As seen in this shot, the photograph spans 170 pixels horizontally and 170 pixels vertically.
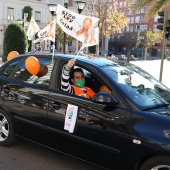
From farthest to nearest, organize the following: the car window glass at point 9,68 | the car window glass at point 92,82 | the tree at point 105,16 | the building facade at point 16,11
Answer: the building facade at point 16,11 < the tree at point 105,16 < the car window glass at point 9,68 < the car window glass at point 92,82

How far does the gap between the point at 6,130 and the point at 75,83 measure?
57.4 inches

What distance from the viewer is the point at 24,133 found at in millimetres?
4047

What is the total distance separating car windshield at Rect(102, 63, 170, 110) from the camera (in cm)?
322

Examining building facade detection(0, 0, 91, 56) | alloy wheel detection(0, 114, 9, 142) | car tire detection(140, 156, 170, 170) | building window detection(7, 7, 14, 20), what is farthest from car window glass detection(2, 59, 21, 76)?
building window detection(7, 7, 14, 20)

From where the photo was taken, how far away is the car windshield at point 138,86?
3.22m

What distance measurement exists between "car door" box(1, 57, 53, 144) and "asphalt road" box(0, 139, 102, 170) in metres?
0.31

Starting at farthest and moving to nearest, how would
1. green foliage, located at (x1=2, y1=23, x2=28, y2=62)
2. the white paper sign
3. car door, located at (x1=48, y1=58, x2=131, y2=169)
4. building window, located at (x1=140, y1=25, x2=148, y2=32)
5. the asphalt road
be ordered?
building window, located at (x1=140, y1=25, x2=148, y2=32) → green foliage, located at (x1=2, y1=23, x2=28, y2=62) → the asphalt road → the white paper sign → car door, located at (x1=48, y1=58, x2=131, y2=169)

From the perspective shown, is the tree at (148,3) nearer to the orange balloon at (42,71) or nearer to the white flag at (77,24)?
the white flag at (77,24)

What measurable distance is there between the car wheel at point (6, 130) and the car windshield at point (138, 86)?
1802mm

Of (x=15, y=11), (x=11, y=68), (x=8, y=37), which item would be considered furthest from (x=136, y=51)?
(x=11, y=68)

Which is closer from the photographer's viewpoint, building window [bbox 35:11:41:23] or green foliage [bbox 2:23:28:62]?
green foliage [bbox 2:23:28:62]

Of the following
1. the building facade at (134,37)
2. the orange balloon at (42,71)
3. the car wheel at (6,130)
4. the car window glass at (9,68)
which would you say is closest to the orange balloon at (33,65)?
the orange balloon at (42,71)

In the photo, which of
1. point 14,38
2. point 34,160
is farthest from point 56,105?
point 14,38

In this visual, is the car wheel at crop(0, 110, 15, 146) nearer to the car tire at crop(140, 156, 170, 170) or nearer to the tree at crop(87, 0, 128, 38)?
the car tire at crop(140, 156, 170, 170)
